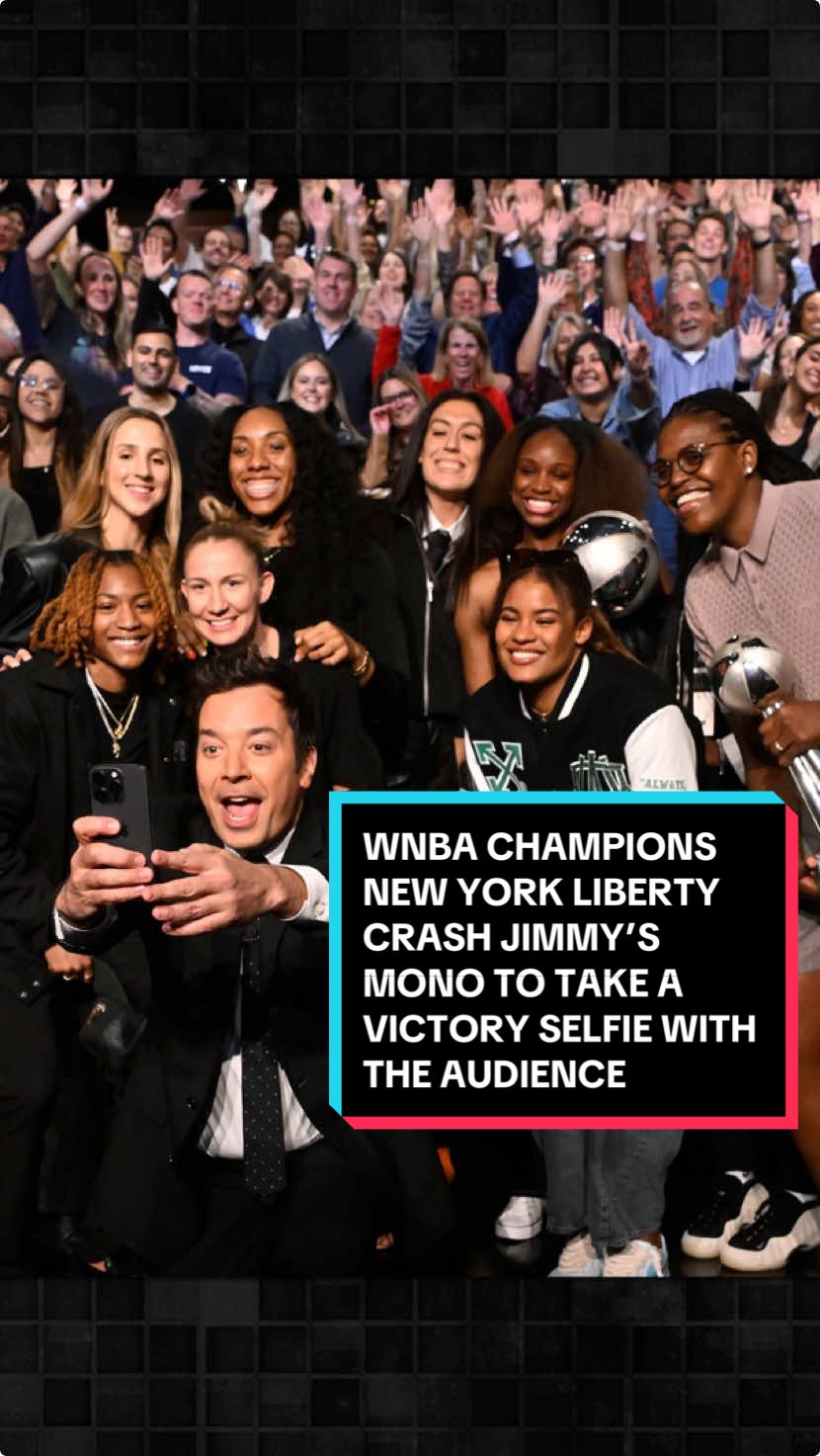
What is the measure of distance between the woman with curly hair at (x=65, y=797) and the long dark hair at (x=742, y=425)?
903 mm

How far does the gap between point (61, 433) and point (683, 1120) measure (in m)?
1.50

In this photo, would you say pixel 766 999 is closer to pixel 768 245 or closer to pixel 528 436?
pixel 528 436

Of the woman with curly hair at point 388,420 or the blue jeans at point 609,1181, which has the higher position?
the woman with curly hair at point 388,420

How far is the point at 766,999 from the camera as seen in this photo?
233 cm

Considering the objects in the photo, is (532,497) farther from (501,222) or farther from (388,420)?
(501,222)

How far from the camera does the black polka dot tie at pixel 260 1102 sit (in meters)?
2.25

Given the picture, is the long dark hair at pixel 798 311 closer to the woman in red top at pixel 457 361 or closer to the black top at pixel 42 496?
the woman in red top at pixel 457 361

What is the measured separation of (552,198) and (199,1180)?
167 centimetres

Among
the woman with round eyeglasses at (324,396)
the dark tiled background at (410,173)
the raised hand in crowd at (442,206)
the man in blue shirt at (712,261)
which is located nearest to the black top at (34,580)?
the woman with round eyeglasses at (324,396)

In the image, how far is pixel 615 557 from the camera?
2.32m

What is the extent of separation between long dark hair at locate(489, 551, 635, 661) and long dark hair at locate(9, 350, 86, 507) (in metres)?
0.73

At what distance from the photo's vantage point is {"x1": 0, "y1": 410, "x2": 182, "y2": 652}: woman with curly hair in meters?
2.34

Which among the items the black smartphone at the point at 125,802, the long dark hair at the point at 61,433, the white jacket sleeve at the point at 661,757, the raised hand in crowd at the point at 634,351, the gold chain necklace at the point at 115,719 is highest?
the raised hand in crowd at the point at 634,351

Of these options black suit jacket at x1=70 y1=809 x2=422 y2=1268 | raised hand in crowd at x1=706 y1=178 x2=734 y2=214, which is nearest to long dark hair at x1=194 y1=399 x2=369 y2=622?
black suit jacket at x1=70 y1=809 x2=422 y2=1268
